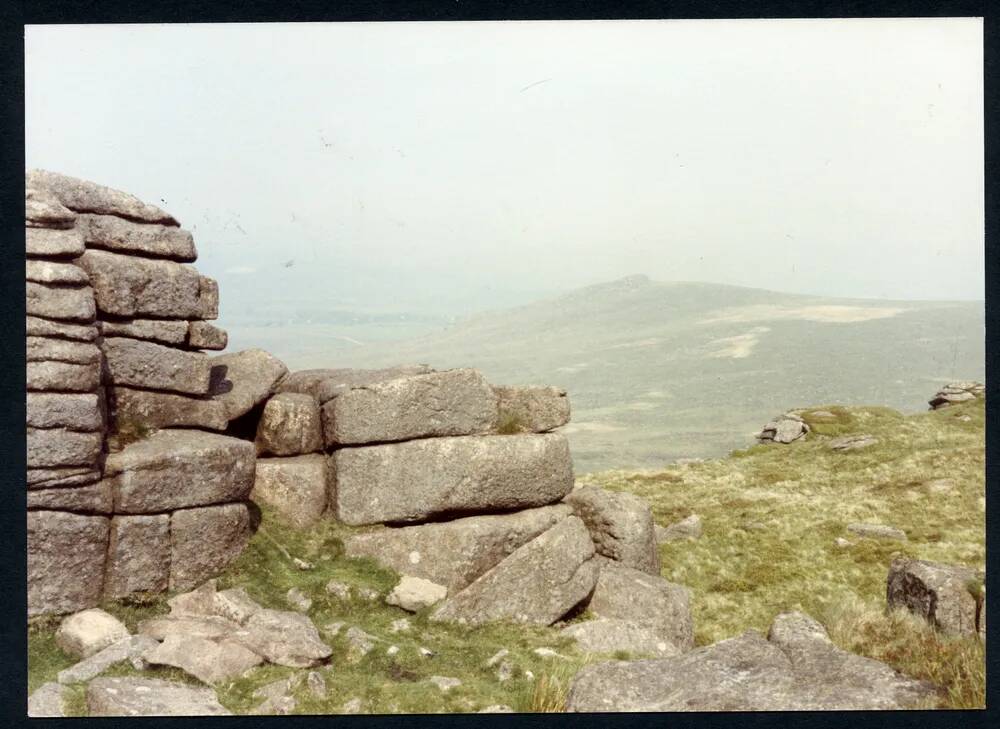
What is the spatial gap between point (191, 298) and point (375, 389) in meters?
4.32

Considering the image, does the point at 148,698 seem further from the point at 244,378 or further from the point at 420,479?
the point at 244,378

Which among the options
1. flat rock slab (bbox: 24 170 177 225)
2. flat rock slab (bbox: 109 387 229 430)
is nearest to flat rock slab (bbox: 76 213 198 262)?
flat rock slab (bbox: 24 170 177 225)

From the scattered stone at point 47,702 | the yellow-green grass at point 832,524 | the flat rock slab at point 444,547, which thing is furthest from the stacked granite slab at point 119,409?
the yellow-green grass at point 832,524

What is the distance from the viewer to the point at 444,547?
18750 mm

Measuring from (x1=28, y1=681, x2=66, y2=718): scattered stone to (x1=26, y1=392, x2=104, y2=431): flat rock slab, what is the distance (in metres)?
4.37

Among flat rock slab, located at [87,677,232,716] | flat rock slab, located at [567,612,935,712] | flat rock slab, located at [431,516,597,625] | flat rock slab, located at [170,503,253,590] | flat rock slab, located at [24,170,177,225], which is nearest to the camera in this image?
flat rock slab, located at [87,677,232,716]

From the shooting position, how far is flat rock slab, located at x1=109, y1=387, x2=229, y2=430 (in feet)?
57.3

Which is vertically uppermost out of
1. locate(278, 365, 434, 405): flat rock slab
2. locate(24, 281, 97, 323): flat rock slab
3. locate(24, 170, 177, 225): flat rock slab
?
locate(24, 170, 177, 225): flat rock slab

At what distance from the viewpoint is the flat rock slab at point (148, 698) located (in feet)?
42.2

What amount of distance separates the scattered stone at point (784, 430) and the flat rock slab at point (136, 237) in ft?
145

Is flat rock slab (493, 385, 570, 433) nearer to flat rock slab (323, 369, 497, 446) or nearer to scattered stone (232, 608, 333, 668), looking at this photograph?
flat rock slab (323, 369, 497, 446)

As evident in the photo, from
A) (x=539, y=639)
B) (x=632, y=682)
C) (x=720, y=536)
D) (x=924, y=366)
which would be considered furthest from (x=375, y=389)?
(x=924, y=366)

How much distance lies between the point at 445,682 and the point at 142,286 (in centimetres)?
979

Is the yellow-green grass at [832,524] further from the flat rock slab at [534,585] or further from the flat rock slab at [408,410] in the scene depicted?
the flat rock slab at [408,410]
